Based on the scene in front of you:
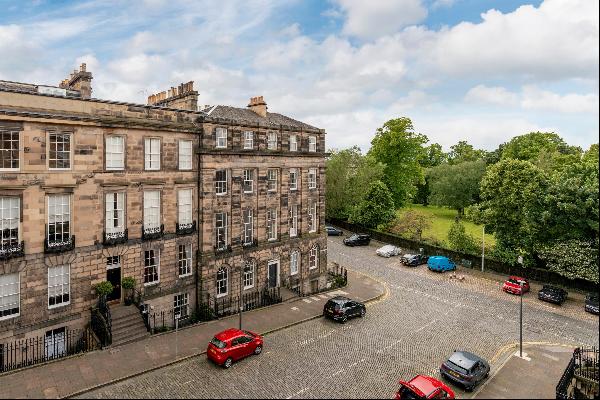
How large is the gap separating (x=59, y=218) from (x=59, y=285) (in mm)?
3605

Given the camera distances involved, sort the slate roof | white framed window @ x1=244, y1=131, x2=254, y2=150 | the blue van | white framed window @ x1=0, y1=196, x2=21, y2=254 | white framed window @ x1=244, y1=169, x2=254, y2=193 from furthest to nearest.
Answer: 1. the blue van
2. white framed window @ x1=244, y1=169, x2=254, y2=193
3. the slate roof
4. white framed window @ x1=244, y1=131, x2=254, y2=150
5. white framed window @ x1=0, y1=196, x2=21, y2=254

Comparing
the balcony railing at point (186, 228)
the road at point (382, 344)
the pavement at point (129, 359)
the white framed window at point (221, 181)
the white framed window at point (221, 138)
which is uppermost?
the white framed window at point (221, 138)

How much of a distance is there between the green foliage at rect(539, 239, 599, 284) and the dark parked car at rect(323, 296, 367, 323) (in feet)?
53.1

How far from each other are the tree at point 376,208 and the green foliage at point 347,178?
2.64 metres

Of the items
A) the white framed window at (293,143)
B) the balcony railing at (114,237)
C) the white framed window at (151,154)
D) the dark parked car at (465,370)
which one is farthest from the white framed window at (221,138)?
the dark parked car at (465,370)

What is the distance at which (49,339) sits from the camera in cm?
2173

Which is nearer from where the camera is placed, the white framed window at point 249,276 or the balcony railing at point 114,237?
the balcony railing at point 114,237

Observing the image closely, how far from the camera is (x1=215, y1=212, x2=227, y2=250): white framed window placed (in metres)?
28.4

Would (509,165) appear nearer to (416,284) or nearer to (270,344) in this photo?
(416,284)

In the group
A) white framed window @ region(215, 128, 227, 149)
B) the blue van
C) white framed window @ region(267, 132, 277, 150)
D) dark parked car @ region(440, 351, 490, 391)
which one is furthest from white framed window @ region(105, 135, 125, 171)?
the blue van

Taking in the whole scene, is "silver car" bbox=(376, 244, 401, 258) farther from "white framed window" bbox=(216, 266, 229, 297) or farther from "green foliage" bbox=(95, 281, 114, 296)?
"green foliage" bbox=(95, 281, 114, 296)

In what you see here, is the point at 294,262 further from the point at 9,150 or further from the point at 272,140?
the point at 9,150

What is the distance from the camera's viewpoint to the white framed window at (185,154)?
26484mm

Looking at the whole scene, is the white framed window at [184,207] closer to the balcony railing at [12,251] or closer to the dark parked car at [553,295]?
the balcony railing at [12,251]
